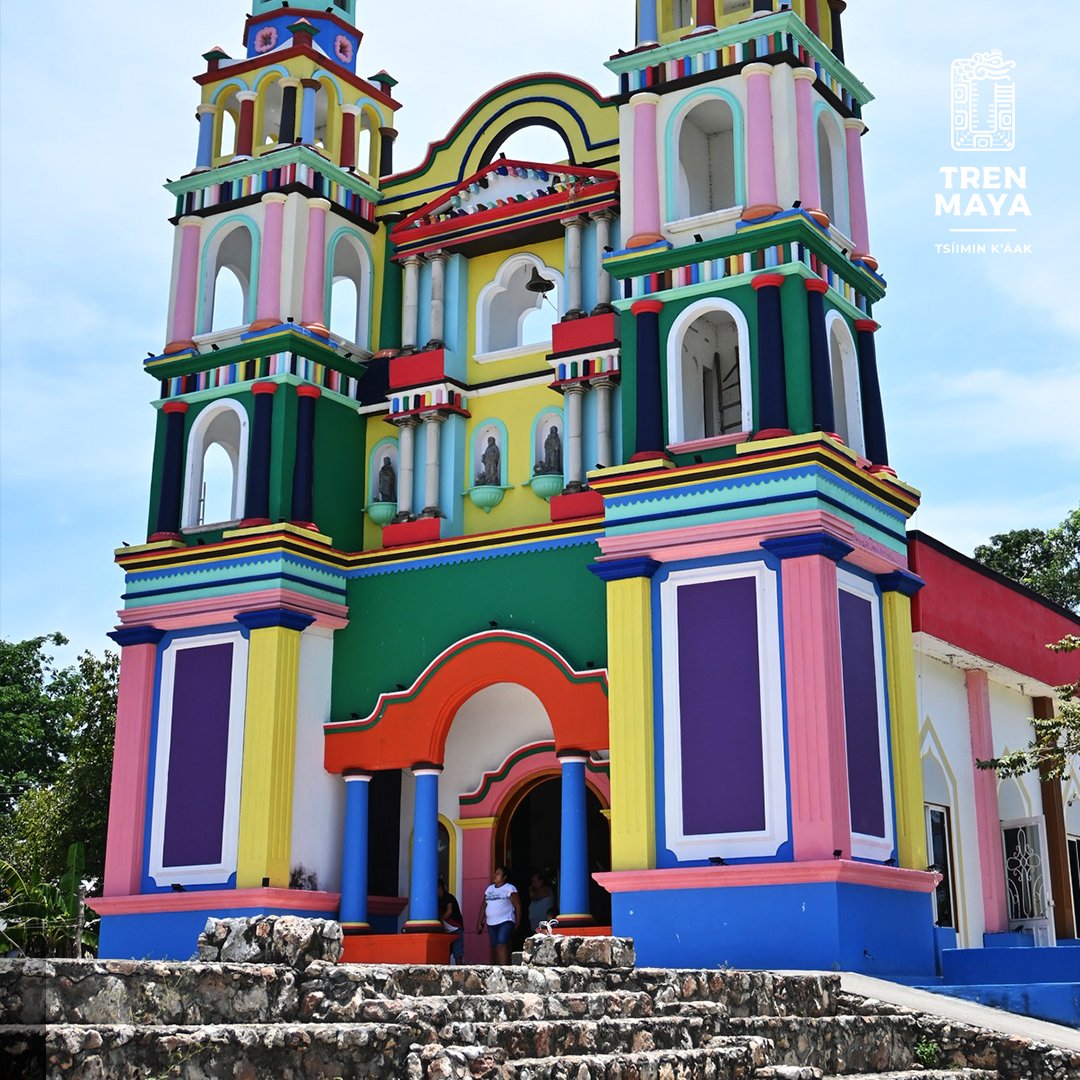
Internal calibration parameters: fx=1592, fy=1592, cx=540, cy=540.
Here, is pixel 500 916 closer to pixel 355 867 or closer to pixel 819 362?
pixel 355 867

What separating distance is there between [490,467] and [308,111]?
214 inches

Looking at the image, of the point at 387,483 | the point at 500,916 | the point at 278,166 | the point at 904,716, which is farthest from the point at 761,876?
the point at 278,166

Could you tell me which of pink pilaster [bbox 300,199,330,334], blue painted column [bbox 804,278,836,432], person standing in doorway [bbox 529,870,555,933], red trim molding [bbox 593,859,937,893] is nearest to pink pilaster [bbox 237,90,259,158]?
pink pilaster [bbox 300,199,330,334]

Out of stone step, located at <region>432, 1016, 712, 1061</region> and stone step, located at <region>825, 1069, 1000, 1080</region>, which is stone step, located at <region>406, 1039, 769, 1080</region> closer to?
stone step, located at <region>432, 1016, 712, 1061</region>

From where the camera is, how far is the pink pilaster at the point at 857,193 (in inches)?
733

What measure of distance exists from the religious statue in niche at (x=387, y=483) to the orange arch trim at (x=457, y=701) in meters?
2.70

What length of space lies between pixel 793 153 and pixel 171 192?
338 inches

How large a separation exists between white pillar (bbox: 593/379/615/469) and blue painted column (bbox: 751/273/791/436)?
2474 millimetres

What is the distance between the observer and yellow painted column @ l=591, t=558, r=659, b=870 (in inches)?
621

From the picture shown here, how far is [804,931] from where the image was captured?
14695 mm

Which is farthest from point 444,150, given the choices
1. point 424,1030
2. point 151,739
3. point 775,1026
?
point 424,1030

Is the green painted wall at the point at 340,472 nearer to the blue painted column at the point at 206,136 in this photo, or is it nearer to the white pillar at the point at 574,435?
the white pillar at the point at 574,435

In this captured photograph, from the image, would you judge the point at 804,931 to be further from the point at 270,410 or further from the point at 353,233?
the point at 353,233

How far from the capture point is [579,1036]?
28.8 ft
